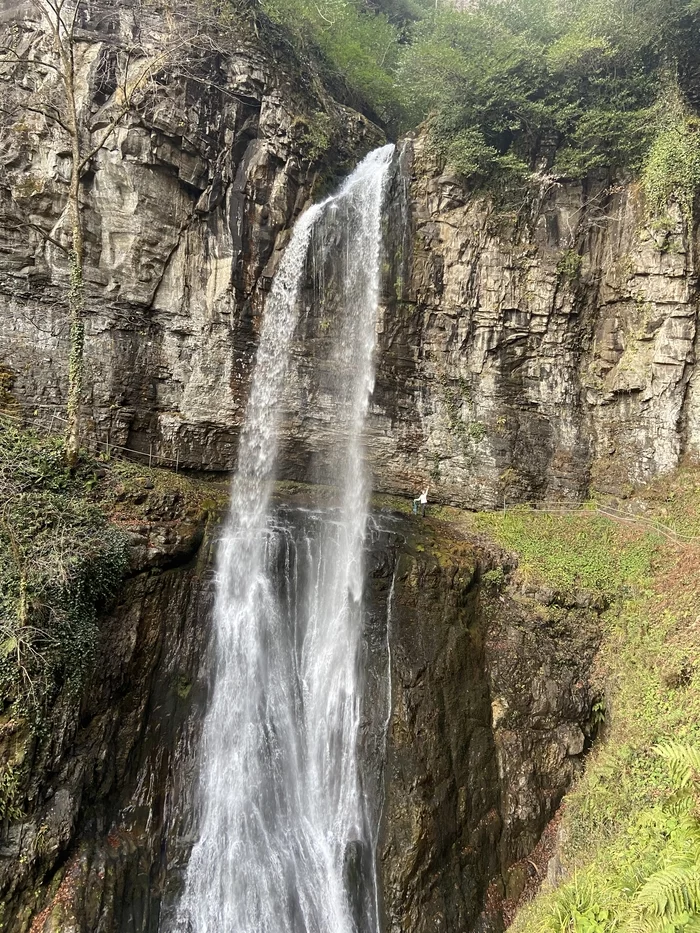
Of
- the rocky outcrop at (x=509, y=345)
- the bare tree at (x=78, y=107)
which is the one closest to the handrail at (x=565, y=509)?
the rocky outcrop at (x=509, y=345)

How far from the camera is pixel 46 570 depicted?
6.98 m

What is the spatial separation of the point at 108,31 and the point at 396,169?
701 centimetres

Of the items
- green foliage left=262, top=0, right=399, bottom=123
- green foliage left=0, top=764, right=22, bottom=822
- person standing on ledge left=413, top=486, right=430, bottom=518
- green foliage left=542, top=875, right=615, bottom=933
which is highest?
green foliage left=262, top=0, right=399, bottom=123

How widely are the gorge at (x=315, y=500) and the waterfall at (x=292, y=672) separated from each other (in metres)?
0.05

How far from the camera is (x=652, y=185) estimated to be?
11.5 m

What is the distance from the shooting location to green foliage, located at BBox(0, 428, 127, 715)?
6418 mm

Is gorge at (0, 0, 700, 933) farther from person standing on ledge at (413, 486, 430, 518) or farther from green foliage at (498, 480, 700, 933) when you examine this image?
person standing on ledge at (413, 486, 430, 518)

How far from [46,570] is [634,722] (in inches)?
358

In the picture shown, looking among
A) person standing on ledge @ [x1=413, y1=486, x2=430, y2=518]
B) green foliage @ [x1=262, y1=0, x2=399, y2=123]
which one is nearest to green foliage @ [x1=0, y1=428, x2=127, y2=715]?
person standing on ledge @ [x1=413, y1=486, x2=430, y2=518]

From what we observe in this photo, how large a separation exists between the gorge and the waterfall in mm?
50

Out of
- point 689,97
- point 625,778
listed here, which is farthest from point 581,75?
point 625,778

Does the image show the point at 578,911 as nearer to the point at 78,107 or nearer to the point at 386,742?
the point at 386,742

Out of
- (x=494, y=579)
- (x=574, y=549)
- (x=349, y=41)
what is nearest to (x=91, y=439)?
(x=494, y=579)

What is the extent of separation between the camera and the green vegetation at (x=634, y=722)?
5.11 metres
